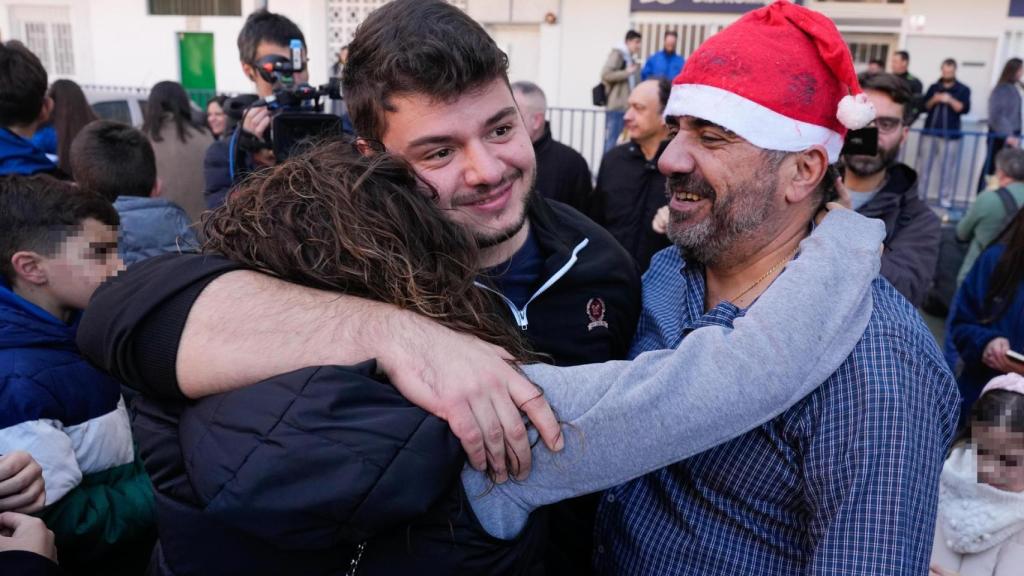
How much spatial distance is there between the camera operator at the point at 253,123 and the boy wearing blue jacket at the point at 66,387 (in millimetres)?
967

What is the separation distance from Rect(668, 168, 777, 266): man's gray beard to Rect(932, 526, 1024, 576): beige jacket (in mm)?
1364

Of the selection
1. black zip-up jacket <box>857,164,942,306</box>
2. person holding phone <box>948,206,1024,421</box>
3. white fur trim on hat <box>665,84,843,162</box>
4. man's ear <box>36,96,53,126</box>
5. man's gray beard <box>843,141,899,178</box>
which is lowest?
person holding phone <box>948,206,1024,421</box>

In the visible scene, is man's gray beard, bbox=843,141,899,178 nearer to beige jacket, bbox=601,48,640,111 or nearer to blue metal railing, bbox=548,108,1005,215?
blue metal railing, bbox=548,108,1005,215

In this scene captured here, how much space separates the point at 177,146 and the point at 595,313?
151 inches

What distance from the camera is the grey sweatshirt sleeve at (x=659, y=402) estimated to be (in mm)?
1079

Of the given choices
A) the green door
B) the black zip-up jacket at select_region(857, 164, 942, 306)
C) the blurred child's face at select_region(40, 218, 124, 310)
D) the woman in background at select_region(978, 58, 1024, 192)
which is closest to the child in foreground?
the black zip-up jacket at select_region(857, 164, 942, 306)

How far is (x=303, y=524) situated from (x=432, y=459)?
0.18m

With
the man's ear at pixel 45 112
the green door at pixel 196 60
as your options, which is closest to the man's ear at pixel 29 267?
the man's ear at pixel 45 112

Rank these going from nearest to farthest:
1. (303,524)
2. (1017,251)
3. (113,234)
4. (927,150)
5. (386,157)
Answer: (303,524) < (386,157) < (113,234) < (1017,251) < (927,150)

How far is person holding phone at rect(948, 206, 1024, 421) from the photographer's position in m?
3.43

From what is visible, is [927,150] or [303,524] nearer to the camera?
[303,524]

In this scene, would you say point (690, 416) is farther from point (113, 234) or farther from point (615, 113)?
point (615, 113)

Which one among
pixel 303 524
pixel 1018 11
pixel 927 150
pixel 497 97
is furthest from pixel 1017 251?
pixel 1018 11

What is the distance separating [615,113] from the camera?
11078 mm
